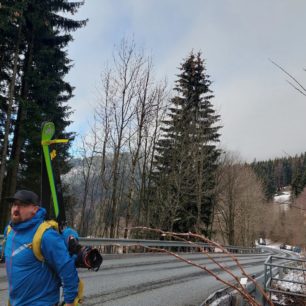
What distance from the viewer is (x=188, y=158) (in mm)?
39500

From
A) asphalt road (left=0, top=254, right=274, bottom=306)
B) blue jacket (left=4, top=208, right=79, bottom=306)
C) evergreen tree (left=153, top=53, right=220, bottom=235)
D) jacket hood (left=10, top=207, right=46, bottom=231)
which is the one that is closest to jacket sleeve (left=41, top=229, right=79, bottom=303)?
blue jacket (left=4, top=208, right=79, bottom=306)

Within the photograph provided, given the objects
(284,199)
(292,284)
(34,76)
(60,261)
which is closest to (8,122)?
(34,76)

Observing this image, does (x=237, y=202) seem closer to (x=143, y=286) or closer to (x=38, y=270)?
(x=143, y=286)

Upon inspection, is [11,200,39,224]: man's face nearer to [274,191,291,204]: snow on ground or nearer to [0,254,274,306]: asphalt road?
[274,191,291,204]: snow on ground

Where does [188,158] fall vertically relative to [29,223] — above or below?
above

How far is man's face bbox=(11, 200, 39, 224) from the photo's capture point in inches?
143

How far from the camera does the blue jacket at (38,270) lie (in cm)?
355

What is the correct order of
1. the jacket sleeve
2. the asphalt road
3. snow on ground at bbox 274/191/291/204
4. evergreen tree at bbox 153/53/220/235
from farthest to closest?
evergreen tree at bbox 153/53/220/235
the asphalt road
the jacket sleeve
snow on ground at bbox 274/191/291/204

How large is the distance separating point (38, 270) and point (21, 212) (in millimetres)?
470

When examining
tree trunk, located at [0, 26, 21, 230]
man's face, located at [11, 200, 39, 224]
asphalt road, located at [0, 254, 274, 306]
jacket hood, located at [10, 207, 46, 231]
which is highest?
tree trunk, located at [0, 26, 21, 230]

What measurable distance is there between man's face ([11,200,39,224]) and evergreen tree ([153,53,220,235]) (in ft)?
104

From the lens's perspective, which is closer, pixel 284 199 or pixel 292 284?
pixel 284 199

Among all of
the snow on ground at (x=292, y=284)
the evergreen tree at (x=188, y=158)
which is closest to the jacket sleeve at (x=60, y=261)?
the snow on ground at (x=292, y=284)

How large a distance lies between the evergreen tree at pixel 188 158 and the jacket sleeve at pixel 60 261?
3166 centimetres
